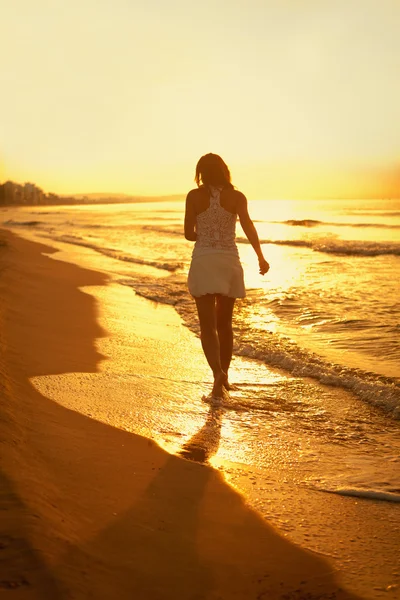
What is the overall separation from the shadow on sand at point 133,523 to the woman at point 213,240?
1.12 m

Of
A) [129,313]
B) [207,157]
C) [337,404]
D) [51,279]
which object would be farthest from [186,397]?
[51,279]

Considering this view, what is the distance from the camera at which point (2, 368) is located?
4.37 meters

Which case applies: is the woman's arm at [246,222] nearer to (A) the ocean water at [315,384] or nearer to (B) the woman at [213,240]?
(B) the woman at [213,240]

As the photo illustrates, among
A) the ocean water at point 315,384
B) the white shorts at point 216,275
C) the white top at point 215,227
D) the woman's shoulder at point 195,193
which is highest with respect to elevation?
the woman's shoulder at point 195,193

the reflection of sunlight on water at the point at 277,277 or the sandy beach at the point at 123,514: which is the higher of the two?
the reflection of sunlight on water at the point at 277,277

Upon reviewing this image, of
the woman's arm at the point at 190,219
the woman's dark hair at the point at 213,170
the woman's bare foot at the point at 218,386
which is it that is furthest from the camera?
the woman's arm at the point at 190,219

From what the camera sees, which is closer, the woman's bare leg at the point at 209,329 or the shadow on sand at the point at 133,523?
the shadow on sand at the point at 133,523

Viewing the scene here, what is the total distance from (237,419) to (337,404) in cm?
98

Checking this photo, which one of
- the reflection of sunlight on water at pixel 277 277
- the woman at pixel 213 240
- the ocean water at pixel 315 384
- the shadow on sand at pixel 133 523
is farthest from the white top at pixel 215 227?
the reflection of sunlight on water at pixel 277 277

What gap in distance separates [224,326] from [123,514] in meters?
2.75

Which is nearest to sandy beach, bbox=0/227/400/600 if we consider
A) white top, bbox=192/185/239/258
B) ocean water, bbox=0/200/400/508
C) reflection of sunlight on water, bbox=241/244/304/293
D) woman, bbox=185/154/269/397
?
ocean water, bbox=0/200/400/508

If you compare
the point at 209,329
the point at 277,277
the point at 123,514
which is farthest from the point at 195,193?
the point at 277,277

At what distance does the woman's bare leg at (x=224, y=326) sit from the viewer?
5.02 meters

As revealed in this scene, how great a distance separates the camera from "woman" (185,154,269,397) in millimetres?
Answer: 4789
